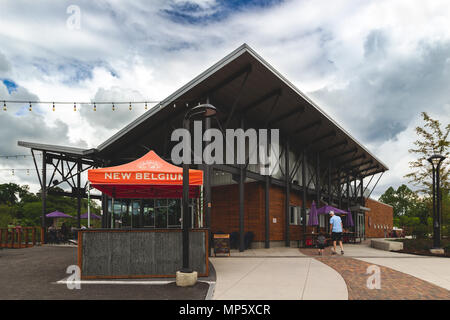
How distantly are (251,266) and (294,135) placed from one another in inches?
492

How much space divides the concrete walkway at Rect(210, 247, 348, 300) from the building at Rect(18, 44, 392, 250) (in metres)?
3.34

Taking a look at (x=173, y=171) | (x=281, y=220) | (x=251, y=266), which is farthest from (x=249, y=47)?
(x=281, y=220)

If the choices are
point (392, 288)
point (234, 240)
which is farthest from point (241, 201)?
point (392, 288)

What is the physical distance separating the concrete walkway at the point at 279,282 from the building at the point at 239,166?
3338 mm

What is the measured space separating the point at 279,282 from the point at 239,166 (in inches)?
366

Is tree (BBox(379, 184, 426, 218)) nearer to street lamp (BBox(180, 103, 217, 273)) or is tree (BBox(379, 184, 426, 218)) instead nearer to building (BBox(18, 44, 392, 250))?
building (BBox(18, 44, 392, 250))

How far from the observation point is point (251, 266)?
10109 millimetres

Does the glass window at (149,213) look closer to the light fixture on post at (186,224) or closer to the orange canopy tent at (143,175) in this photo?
the orange canopy tent at (143,175)

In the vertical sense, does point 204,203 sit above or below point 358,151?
below

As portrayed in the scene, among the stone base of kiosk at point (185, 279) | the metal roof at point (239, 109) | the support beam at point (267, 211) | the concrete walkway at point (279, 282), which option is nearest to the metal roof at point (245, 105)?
the metal roof at point (239, 109)

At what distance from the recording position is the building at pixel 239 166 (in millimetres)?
13906
